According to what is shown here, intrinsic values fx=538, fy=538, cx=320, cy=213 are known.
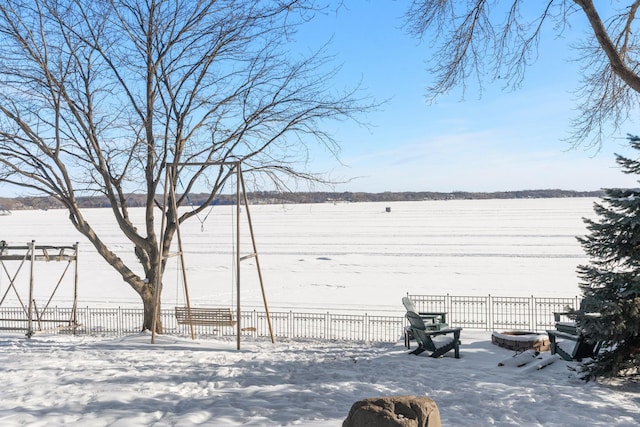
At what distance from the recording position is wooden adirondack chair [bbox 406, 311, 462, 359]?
394 inches

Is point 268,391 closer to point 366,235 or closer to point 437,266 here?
point 437,266

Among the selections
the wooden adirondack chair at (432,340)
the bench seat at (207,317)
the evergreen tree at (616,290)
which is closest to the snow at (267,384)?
the wooden adirondack chair at (432,340)

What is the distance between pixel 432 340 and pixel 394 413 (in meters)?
5.93

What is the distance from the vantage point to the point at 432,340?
1031 cm

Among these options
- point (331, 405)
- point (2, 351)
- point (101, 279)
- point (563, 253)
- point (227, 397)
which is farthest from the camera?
point (563, 253)

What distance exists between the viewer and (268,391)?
766 centimetres

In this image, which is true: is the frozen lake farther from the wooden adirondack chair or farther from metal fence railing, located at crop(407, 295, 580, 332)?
the wooden adirondack chair

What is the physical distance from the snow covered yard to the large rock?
1565mm

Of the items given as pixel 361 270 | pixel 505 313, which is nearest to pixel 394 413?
pixel 505 313

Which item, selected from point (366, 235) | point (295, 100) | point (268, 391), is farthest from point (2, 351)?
point (366, 235)

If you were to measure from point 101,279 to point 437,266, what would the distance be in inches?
805

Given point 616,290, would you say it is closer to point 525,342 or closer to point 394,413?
point 525,342

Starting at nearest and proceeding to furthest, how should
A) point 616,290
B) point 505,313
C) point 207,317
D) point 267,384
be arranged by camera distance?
1. point 616,290
2. point 267,384
3. point 207,317
4. point 505,313

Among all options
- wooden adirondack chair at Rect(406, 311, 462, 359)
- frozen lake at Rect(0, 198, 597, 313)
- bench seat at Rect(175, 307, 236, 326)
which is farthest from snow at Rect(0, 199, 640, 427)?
frozen lake at Rect(0, 198, 597, 313)
